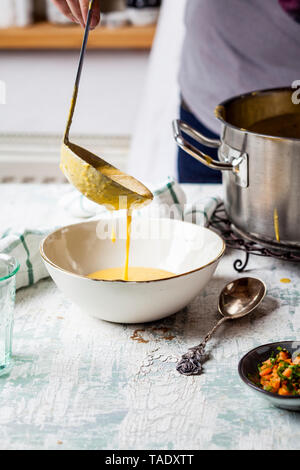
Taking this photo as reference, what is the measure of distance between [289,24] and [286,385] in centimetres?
109

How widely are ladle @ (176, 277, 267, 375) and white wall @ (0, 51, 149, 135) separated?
5.76ft

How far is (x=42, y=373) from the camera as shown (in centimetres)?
73

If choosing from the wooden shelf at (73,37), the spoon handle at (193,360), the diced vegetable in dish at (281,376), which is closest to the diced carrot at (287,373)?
the diced vegetable in dish at (281,376)

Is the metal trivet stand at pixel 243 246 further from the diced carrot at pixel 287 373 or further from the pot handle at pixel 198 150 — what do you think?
the diced carrot at pixel 287 373

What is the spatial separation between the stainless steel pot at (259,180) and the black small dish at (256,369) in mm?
240

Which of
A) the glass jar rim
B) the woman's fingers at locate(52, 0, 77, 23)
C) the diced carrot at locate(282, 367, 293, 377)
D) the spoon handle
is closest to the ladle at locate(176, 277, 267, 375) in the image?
the spoon handle

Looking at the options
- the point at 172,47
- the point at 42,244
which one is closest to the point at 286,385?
the point at 42,244

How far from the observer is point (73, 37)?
2326mm

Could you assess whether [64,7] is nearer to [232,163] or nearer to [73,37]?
[232,163]

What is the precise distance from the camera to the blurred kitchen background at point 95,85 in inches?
84.2

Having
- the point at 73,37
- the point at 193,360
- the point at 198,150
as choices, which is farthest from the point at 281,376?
the point at 73,37

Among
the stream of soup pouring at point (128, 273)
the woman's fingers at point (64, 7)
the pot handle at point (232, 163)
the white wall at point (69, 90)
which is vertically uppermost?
the woman's fingers at point (64, 7)

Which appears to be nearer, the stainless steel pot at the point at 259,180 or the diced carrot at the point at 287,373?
Result: the diced carrot at the point at 287,373

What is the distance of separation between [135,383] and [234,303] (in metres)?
0.23
